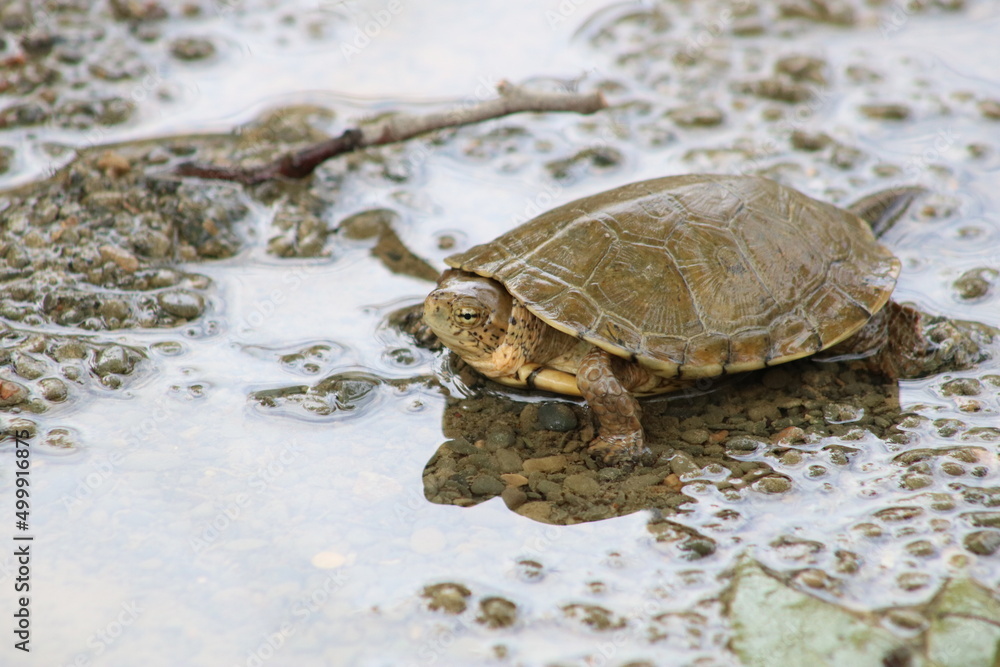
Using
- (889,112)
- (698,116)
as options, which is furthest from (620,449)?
(889,112)

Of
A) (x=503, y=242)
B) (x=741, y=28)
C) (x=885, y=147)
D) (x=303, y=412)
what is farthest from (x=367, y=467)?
(x=741, y=28)

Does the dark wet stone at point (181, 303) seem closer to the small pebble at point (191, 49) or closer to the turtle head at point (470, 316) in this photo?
the turtle head at point (470, 316)

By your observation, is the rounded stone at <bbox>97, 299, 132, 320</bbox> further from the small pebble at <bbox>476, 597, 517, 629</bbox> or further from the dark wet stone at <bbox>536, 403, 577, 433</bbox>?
the small pebble at <bbox>476, 597, 517, 629</bbox>

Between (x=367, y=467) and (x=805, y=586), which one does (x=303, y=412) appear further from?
(x=805, y=586)

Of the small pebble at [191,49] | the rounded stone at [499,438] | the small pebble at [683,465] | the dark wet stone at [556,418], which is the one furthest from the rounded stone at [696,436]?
the small pebble at [191,49]

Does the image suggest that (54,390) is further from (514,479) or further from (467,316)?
(514,479)

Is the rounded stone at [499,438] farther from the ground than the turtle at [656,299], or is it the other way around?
the turtle at [656,299]
